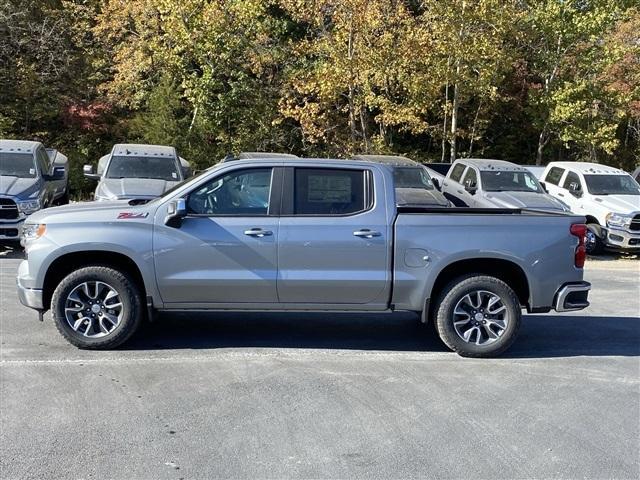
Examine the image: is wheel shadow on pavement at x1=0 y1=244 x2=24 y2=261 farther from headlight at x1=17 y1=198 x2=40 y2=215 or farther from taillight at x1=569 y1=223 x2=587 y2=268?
taillight at x1=569 y1=223 x2=587 y2=268

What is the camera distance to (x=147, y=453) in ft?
14.3

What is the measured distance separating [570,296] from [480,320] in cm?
89

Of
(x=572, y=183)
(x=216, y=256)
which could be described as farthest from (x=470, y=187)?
(x=216, y=256)

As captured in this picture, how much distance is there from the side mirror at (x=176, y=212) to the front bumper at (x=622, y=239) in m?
10.8

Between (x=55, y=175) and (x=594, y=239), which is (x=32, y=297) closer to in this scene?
(x=55, y=175)

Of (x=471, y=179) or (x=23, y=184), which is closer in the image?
(x=23, y=184)

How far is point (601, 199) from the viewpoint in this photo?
1491cm

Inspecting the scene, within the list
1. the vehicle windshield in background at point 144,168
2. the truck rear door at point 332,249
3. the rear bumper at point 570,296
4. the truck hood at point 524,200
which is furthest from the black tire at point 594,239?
the truck rear door at point 332,249

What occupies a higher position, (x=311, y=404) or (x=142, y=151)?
(x=142, y=151)

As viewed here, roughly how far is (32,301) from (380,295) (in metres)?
3.21

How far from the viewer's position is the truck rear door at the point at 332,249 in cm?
636

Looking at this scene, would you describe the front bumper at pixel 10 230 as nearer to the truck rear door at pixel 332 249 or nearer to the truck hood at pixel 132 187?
the truck hood at pixel 132 187

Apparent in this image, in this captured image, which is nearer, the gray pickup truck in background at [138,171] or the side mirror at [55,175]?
the gray pickup truck in background at [138,171]

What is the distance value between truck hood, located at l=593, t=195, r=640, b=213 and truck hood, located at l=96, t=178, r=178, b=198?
29.6 ft
